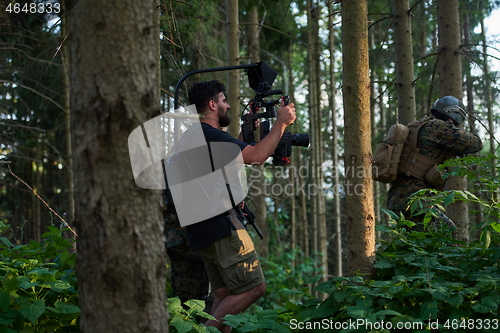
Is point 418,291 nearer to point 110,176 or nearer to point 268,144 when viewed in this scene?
point 268,144

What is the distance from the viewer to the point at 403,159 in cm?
528

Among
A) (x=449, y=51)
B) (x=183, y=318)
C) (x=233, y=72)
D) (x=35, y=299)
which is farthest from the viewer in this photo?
(x=233, y=72)

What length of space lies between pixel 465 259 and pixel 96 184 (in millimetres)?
2616

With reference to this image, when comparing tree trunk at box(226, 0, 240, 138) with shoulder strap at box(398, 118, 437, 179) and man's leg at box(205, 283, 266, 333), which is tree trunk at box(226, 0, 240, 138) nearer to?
shoulder strap at box(398, 118, 437, 179)

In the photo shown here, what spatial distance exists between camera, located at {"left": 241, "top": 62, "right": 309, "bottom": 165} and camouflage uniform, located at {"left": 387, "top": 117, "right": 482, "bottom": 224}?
1.92 metres

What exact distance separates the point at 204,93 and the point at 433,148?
2726mm

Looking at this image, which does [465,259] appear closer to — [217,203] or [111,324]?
[217,203]

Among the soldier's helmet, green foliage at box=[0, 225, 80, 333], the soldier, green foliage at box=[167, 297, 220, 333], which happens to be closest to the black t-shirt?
green foliage at box=[167, 297, 220, 333]

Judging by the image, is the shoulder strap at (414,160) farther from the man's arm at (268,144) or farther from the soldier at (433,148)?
the man's arm at (268,144)

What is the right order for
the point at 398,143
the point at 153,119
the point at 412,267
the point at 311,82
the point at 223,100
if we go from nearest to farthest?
the point at 153,119
the point at 412,267
the point at 223,100
the point at 398,143
the point at 311,82

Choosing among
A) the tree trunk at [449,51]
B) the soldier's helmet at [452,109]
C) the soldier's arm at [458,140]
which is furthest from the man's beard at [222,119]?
the tree trunk at [449,51]

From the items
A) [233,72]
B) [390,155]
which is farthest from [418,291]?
[233,72]

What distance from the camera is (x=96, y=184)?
1.93 meters

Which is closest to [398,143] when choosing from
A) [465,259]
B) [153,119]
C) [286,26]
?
[465,259]
